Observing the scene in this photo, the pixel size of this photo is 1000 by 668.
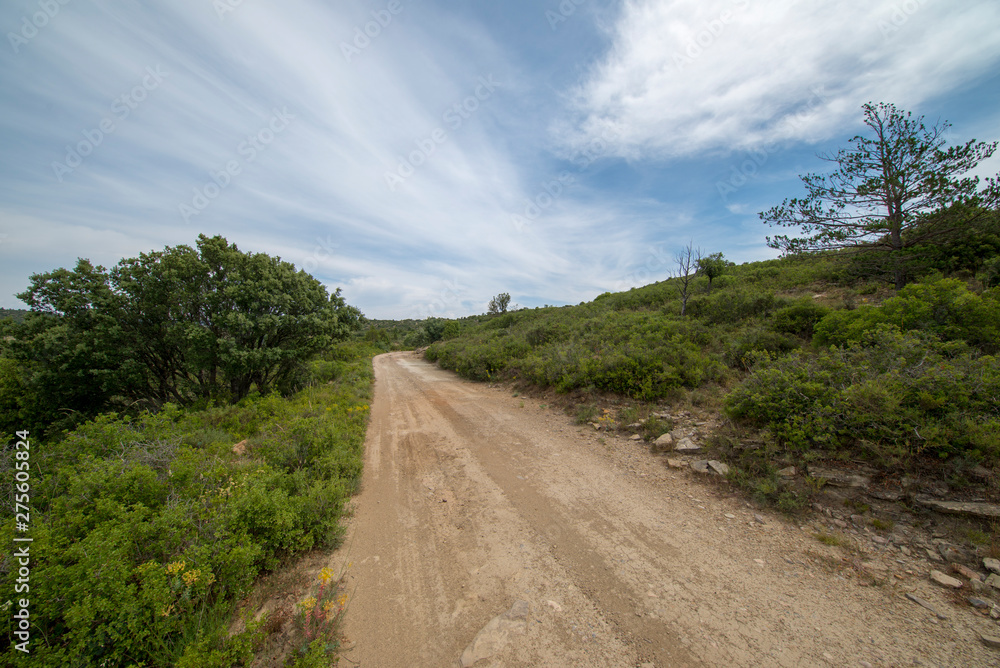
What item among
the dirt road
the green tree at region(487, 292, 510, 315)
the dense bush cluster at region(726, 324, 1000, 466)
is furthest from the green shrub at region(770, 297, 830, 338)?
the green tree at region(487, 292, 510, 315)

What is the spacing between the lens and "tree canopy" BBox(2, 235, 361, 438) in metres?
10.8

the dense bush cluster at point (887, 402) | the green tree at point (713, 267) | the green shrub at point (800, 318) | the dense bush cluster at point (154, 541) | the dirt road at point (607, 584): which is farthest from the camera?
the green tree at point (713, 267)

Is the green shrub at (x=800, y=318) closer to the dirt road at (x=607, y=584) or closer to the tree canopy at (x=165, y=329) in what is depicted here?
the dirt road at (x=607, y=584)

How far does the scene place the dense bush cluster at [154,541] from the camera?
223 cm

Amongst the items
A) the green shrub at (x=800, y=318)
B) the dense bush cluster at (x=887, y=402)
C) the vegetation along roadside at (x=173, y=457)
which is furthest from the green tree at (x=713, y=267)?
the vegetation along roadside at (x=173, y=457)

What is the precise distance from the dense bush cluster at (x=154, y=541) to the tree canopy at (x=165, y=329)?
7595mm

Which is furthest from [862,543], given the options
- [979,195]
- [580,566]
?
[979,195]

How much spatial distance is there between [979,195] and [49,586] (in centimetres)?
1714

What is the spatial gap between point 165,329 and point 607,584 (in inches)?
647

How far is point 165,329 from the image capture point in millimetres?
12445

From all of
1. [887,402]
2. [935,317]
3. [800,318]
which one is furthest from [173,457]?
[800,318]

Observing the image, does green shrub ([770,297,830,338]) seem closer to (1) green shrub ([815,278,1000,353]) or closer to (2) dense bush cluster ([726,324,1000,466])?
(1) green shrub ([815,278,1000,353])

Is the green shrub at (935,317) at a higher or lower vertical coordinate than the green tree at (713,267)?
lower

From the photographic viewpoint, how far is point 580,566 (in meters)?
3.47
